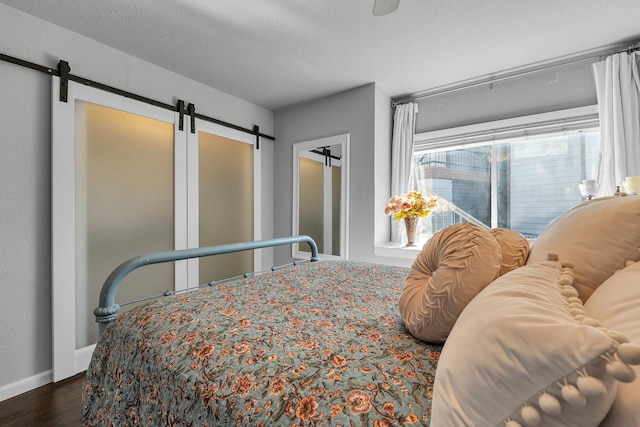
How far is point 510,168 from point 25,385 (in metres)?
4.35

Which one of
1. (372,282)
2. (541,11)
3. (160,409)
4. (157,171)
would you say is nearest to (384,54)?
(541,11)

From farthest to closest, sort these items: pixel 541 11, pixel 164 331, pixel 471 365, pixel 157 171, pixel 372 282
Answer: pixel 157 171
pixel 541 11
pixel 372 282
pixel 164 331
pixel 471 365

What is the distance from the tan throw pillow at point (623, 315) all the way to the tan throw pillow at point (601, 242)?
49 millimetres

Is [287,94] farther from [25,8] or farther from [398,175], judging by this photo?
[25,8]

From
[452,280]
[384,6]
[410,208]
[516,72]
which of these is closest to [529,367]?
[452,280]

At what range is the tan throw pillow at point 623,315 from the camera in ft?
1.13

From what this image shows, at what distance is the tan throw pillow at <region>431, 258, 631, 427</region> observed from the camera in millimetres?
337

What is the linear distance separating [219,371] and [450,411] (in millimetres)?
586

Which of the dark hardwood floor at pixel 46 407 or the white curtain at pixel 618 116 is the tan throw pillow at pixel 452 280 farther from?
the white curtain at pixel 618 116

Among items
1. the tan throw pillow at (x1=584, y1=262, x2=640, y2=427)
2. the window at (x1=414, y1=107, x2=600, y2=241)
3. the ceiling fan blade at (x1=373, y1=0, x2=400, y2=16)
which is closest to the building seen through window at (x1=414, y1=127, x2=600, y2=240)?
the window at (x1=414, y1=107, x2=600, y2=241)

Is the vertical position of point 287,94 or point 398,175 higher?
point 287,94

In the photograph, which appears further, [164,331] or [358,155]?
[358,155]

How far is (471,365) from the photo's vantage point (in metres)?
0.44

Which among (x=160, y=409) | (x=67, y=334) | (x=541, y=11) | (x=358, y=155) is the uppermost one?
(x=541, y=11)
